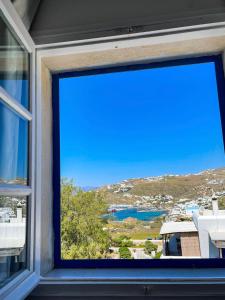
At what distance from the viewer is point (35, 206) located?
4.83 feet

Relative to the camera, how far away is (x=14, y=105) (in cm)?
133

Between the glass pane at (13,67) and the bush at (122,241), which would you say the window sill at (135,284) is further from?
the glass pane at (13,67)

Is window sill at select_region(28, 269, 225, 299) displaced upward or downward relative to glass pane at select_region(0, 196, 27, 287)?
downward

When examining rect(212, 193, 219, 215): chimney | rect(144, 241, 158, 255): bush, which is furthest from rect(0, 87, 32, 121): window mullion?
rect(212, 193, 219, 215): chimney

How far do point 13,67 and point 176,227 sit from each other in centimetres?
126

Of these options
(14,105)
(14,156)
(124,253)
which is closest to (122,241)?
(124,253)

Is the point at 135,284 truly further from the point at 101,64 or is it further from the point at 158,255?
the point at 101,64

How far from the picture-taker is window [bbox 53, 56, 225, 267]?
1690 millimetres

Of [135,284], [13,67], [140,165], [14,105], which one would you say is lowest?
[135,284]

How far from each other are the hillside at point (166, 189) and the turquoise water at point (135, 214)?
0.13 ft

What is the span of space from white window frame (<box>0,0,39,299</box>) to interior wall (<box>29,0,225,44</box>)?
17 centimetres

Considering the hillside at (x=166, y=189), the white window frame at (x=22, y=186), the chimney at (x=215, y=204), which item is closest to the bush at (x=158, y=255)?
the hillside at (x=166, y=189)

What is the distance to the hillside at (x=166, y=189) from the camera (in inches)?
67.2

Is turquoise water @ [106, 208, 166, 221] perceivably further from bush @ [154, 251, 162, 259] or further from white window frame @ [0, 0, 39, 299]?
white window frame @ [0, 0, 39, 299]
